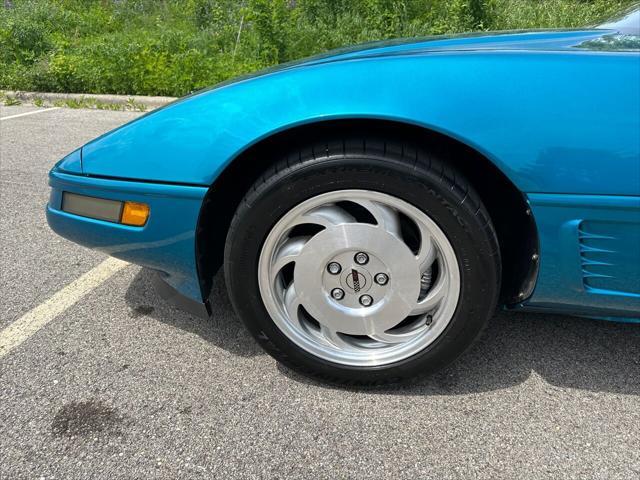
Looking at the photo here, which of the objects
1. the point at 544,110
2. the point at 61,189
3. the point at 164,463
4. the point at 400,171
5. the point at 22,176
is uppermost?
the point at 544,110

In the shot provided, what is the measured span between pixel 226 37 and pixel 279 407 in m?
7.78

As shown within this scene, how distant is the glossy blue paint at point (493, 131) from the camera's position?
4.55 feet

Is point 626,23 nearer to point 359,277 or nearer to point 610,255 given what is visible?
point 610,255

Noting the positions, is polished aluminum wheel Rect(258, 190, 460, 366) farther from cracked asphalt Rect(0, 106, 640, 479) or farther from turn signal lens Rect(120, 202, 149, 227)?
turn signal lens Rect(120, 202, 149, 227)

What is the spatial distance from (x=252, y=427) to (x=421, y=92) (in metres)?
1.16

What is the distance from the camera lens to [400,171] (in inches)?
60.4

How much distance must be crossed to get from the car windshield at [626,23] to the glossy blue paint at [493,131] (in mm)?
66

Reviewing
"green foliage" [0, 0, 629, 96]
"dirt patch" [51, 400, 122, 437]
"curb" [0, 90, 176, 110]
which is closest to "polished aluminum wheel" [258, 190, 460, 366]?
"dirt patch" [51, 400, 122, 437]

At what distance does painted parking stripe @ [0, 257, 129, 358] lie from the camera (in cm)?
212

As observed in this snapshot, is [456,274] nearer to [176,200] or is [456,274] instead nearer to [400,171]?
[400,171]

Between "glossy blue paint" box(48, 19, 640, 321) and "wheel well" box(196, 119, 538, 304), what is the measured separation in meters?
0.06

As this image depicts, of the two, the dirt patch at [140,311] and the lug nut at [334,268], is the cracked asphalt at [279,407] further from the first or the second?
the lug nut at [334,268]

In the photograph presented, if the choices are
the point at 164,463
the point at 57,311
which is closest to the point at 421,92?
the point at 164,463

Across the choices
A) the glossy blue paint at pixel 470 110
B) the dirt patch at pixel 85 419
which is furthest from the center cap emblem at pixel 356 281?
the dirt patch at pixel 85 419
